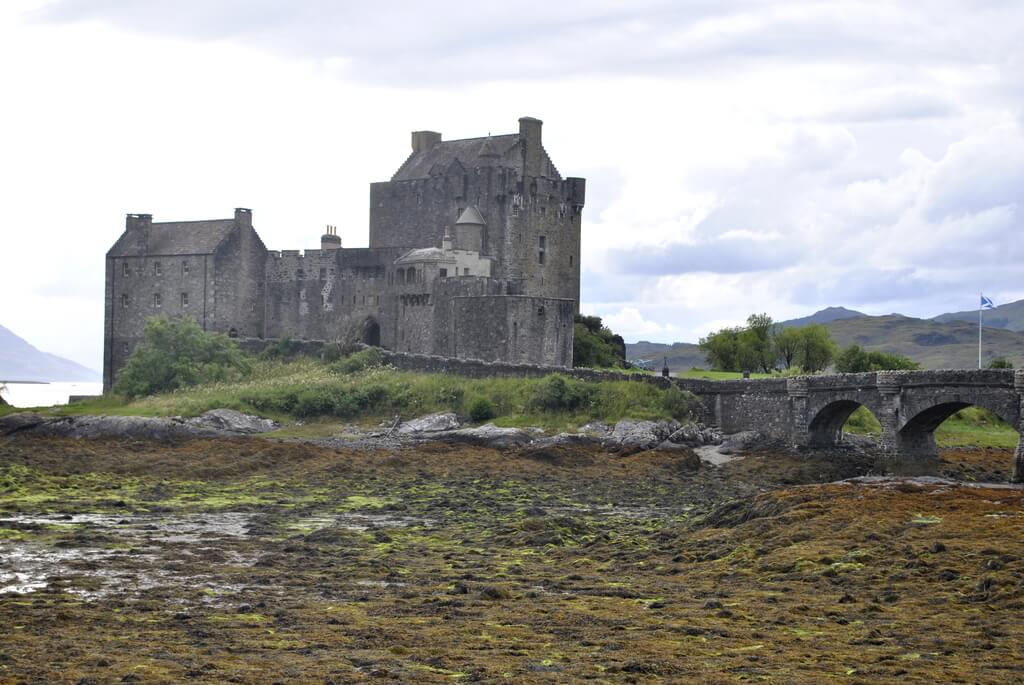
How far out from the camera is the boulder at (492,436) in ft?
178

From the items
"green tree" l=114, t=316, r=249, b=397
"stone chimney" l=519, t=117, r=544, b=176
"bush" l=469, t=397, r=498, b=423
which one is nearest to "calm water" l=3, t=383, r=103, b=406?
"green tree" l=114, t=316, r=249, b=397

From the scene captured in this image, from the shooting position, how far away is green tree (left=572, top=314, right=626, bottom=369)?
7431 centimetres

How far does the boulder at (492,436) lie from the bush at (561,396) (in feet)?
9.43

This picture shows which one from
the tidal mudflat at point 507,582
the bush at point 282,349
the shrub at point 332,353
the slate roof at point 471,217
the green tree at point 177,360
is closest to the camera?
the tidal mudflat at point 507,582

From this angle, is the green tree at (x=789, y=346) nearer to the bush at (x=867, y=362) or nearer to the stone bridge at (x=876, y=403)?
the bush at (x=867, y=362)

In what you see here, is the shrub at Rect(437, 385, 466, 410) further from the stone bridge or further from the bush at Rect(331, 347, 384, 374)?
the stone bridge

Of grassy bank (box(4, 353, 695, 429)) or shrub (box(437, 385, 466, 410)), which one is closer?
grassy bank (box(4, 353, 695, 429))

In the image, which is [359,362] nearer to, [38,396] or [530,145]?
[530,145]

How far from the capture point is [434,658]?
65.5 ft

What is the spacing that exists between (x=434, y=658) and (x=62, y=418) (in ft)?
151

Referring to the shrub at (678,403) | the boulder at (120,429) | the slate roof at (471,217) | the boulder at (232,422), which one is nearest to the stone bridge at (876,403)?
the shrub at (678,403)

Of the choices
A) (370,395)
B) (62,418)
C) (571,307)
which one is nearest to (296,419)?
(370,395)

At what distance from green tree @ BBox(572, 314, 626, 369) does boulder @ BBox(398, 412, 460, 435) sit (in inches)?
481

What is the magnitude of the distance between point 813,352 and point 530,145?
23.2m
